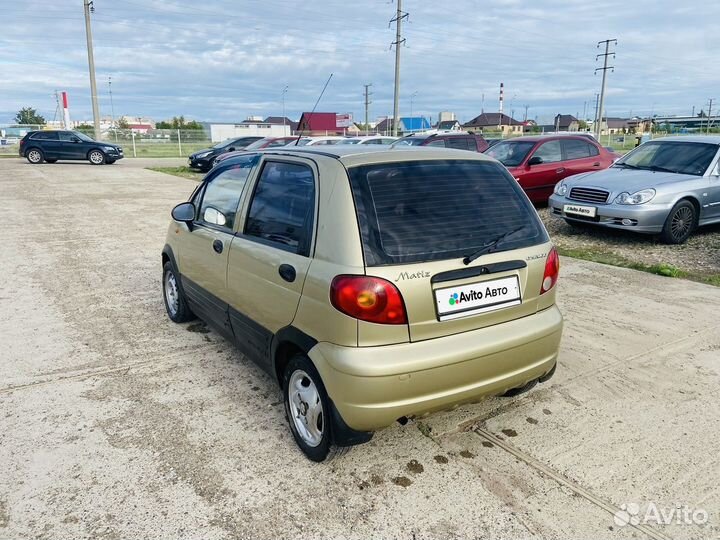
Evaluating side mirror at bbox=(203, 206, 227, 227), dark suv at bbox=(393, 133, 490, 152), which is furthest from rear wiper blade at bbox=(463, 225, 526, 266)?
dark suv at bbox=(393, 133, 490, 152)

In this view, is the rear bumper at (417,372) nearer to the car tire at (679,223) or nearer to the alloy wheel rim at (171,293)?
the alloy wheel rim at (171,293)

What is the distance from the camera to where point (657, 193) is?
7.30m

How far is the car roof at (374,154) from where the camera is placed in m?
2.76

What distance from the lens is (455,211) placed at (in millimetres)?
2738

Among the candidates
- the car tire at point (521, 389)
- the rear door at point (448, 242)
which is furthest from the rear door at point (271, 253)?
the car tire at point (521, 389)

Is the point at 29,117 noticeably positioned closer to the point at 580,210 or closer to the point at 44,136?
the point at 44,136

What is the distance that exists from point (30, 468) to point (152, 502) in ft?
2.49

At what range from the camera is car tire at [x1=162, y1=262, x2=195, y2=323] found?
4.55 meters

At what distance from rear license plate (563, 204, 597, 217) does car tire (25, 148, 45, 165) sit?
933 inches

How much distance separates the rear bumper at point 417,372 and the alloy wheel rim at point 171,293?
2569 millimetres

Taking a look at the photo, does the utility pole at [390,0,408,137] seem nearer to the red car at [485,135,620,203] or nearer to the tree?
the red car at [485,135,620,203]

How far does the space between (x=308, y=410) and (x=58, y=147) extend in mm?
25222

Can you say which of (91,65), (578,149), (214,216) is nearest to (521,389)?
(214,216)

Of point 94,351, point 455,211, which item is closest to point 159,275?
point 94,351
